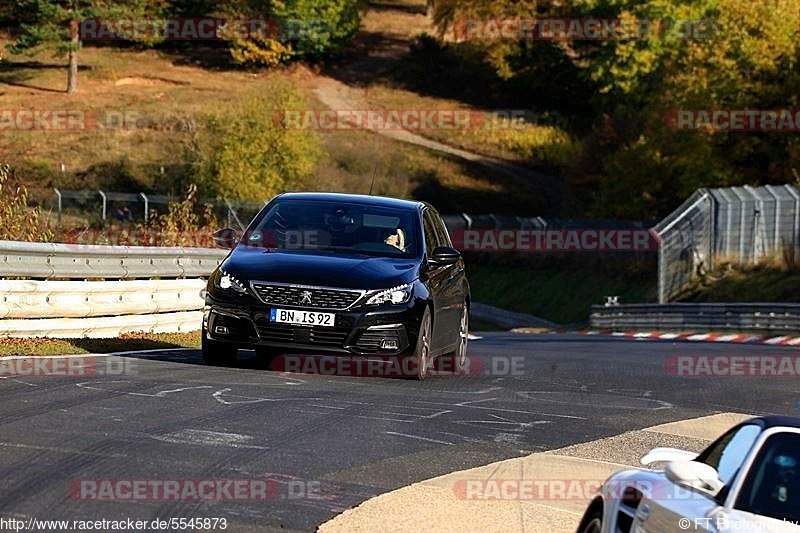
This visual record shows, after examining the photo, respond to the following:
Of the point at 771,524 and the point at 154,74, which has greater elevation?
the point at 154,74

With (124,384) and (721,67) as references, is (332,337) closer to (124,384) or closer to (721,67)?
(124,384)

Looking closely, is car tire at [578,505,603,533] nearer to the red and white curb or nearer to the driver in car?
the driver in car

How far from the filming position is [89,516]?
7.64 metres

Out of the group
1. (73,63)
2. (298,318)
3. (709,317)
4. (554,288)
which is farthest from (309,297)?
(73,63)

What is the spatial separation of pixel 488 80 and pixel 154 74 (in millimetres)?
21519

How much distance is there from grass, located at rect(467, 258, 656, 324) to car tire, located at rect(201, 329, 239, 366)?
33.6 m

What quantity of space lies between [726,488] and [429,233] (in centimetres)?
1001

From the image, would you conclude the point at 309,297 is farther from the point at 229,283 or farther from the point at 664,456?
the point at 664,456

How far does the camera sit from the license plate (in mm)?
14102

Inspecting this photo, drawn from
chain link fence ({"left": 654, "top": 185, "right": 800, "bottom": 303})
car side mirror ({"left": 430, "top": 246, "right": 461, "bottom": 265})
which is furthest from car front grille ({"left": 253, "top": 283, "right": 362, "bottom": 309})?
chain link fence ({"left": 654, "top": 185, "right": 800, "bottom": 303})

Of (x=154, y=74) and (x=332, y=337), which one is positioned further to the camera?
(x=154, y=74)

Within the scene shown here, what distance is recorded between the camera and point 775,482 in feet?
19.3

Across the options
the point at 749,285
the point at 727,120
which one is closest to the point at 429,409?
the point at 749,285

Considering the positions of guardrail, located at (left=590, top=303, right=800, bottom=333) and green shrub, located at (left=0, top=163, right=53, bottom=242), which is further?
guardrail, located at (left=590, top=303, right=800, bottom=333)
